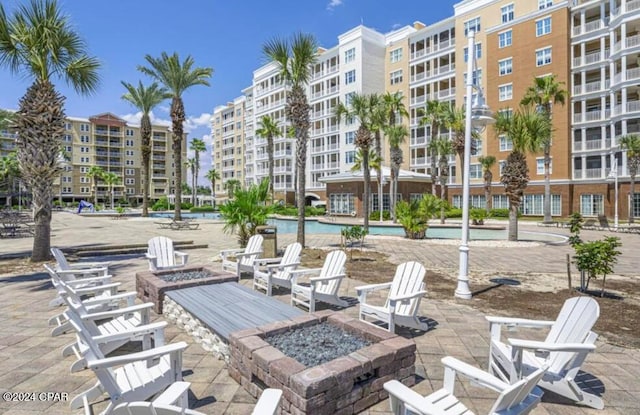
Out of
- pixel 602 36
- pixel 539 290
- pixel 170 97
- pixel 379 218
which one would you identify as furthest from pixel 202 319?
pixel 602 36

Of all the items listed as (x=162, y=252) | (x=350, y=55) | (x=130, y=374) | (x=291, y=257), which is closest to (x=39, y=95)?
(x=162, y=252)

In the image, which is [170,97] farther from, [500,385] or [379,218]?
[500,385]

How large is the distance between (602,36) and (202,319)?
1806 inches

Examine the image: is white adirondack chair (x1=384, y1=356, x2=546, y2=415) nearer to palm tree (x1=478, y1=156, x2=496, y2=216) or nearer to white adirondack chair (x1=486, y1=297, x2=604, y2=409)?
white adirondack chair (x1=486, y1=297, x2=604, y2=409)

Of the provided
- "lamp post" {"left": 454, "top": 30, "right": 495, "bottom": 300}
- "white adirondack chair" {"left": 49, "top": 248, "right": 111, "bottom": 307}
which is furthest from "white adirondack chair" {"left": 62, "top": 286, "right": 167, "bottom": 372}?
"lamp post" {"left": 454, "top": 30, "right": 495, "bottom": 300}

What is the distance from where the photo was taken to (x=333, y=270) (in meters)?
6.94

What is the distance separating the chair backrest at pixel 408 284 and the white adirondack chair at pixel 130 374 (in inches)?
128

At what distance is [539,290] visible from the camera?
823 cm

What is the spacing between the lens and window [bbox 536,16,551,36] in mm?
37188

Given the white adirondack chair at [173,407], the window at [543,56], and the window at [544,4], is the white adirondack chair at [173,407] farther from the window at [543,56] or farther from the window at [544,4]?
the window at [544,4]

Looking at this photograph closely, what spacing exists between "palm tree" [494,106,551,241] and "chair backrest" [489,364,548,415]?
56.3 feet

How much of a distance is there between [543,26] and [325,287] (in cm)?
4365

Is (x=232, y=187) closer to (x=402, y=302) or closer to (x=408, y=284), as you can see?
(x=408, y=284)

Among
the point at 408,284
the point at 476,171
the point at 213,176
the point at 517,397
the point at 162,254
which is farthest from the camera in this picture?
the point at 213,176
